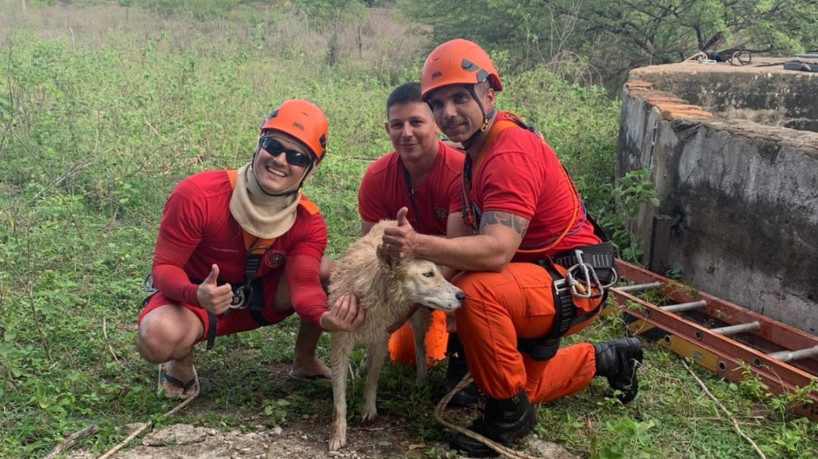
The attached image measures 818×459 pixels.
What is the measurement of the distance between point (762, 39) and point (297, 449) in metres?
12.6

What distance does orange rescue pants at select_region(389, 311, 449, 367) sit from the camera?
4629mm

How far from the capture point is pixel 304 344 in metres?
4.38

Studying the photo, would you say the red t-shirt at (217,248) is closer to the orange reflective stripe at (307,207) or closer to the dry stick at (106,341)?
the orange reflective stripe at (307,207)

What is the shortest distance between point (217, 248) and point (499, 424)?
1.83m

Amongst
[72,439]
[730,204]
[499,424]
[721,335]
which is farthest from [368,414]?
[730,204]

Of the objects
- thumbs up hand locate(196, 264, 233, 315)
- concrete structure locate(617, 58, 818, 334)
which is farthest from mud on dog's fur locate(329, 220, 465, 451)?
concrete structure locate(617, 58, 818, 334)

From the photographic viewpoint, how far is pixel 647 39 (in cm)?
1348

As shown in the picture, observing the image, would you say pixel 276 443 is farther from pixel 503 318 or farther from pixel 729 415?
pixel 729 415

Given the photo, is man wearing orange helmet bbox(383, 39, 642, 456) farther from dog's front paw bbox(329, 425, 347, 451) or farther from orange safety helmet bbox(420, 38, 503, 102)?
dog's front paw bbox(329, 425, 347, 451)

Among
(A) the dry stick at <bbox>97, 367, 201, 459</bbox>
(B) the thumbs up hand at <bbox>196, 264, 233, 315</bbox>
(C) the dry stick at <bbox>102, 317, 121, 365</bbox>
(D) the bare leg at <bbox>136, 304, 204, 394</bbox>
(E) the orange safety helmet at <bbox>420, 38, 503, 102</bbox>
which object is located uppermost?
(E) the orange safety helmet at <bbox>420, 38, 503, 102</bbox>

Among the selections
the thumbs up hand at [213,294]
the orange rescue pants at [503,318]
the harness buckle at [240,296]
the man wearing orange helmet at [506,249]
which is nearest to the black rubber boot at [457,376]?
the man wearing orange helmet at [506,249]

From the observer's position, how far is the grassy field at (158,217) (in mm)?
3922

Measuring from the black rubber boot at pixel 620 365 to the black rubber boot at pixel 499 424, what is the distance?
29.5 inches

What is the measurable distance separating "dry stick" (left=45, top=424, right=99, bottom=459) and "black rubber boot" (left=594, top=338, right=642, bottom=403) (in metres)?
2.83
